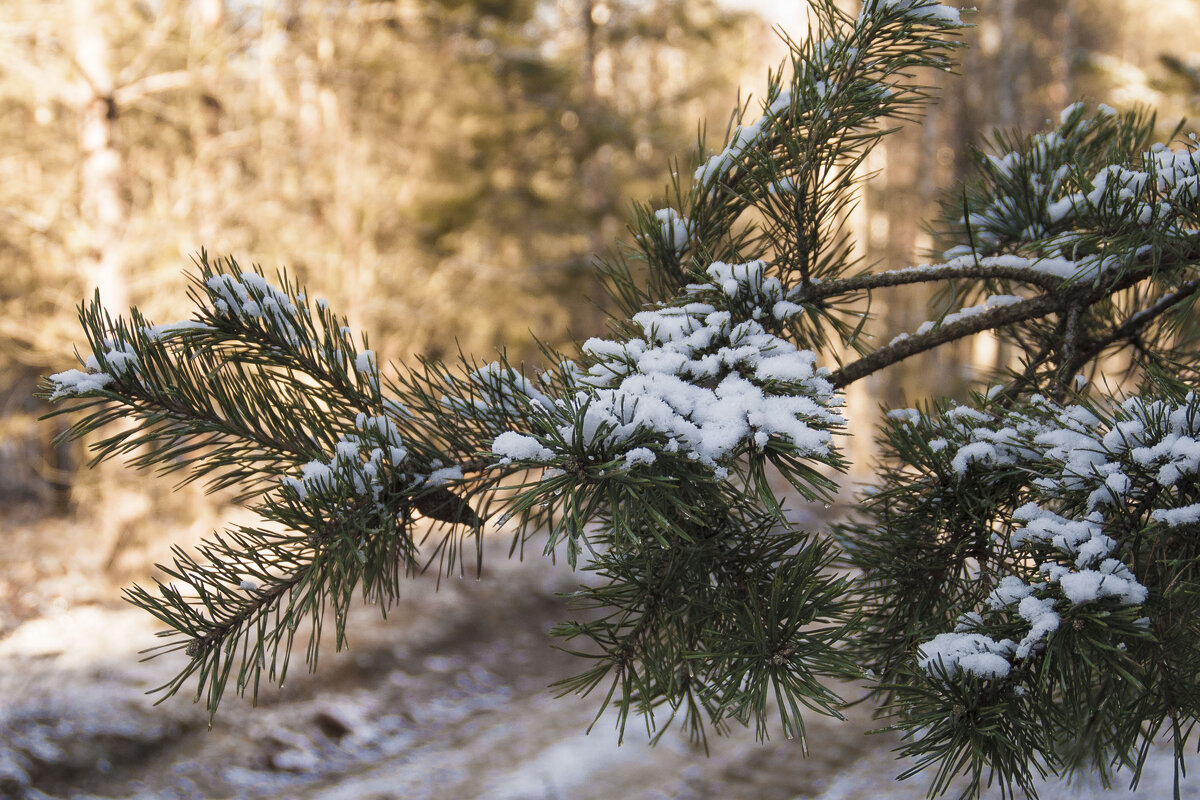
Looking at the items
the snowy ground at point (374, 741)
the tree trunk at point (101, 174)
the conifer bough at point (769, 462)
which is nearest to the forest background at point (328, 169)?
the tree trunk at point (101, 174)

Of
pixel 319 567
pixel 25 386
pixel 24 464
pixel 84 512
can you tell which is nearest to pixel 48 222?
pixel 25 386

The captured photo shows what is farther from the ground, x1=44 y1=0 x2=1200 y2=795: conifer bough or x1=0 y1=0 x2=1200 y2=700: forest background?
x1=0 y1=0 x2=1200 y2=700: forest background

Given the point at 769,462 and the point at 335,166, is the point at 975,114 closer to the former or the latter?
the point at 335,166

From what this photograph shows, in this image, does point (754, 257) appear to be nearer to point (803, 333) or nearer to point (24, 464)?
point (803, 333)

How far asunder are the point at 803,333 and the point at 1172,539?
0.59m

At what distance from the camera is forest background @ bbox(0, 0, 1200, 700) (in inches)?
235

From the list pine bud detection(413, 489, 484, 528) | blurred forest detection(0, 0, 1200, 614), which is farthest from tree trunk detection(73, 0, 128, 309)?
pine bud detection(413, 489, 484, 528)

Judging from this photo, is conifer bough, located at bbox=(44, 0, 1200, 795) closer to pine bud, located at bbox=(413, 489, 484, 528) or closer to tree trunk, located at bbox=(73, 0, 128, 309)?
pine bud, located at bbox=(413, 489, 484, 528)

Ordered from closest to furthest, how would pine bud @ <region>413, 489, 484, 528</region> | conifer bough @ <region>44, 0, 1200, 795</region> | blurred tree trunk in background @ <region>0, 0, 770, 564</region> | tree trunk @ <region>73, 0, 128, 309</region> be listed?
1. conifer bough @ <region>44, 0, 1200, 795</region>
2. pine bud @ <region>413, 489, 484, 528</region>
3. tree trunk @ <region>73, 0, 128, 309</region>
4. blurred tree trunk in background @ <region>0, 0, 770, 564</region>

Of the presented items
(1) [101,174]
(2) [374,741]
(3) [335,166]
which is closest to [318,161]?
(3) [335,166]

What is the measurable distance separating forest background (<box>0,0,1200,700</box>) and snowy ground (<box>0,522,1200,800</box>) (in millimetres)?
1984

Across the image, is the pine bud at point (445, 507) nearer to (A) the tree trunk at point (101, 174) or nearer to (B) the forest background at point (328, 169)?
(B) the forest background at point (328, 169)

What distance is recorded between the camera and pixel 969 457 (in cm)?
106

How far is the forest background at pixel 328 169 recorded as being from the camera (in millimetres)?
5969
